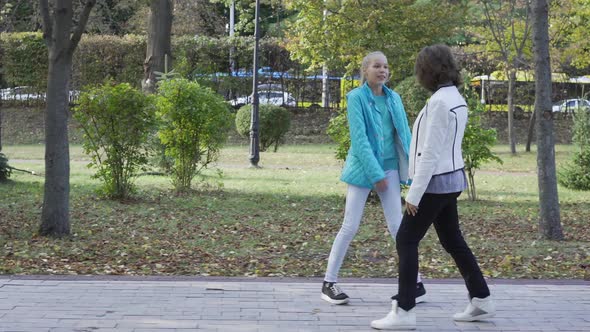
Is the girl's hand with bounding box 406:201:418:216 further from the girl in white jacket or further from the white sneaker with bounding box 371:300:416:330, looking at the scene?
the white sneaker with bounding box 371:300:416:330

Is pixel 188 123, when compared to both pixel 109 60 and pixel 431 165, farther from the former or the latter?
pixel 109 60

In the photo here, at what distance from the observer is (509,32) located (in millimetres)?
26844

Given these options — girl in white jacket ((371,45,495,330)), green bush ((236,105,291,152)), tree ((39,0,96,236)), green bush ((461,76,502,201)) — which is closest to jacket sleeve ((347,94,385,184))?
girl in white jacket ((371,45,495,330))

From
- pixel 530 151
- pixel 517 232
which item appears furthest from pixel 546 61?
pixel 530 151

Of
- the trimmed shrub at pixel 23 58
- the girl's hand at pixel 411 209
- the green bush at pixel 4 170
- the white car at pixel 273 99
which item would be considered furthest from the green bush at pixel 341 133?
the trimmed shrub at pixel 23 58

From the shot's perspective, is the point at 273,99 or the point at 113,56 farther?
the point at 273,99

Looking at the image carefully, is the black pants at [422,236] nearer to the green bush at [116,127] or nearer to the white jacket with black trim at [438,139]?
the white jacket with black trim at [438,139]

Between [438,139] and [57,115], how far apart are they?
16.6 ft

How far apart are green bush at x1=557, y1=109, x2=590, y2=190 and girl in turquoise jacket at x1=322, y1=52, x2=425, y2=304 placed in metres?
10.6

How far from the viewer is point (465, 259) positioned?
230 inches

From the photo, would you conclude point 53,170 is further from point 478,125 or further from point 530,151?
point 530,151

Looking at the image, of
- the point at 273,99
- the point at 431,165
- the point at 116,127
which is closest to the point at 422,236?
the point at 431,165

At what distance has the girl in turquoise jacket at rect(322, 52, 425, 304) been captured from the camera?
244 inches

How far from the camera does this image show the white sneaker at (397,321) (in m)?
5.62
